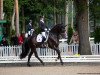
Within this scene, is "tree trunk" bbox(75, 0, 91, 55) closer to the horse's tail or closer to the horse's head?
the horse's head

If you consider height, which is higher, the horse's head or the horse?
the horse's head

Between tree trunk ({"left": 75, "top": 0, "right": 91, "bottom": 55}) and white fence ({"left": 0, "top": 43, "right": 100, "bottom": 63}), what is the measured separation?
0.38 meters

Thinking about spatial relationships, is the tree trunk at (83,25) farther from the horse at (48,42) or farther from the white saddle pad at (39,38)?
the white saddle pad at (39,38)

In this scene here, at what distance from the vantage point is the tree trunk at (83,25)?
2782 centimetres

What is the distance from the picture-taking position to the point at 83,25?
92.3 feet

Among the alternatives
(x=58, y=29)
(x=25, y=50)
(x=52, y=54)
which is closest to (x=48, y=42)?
(x=58, y=29)

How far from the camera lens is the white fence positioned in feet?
84.7

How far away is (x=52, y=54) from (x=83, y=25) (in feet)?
9.04

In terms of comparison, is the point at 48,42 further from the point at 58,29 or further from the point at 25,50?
the point at 25,50

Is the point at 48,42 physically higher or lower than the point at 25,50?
higher

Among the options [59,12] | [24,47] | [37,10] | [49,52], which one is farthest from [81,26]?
[37,10]

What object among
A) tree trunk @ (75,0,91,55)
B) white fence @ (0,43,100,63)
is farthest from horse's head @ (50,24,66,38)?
tree trunk @ (75,0,91,55)

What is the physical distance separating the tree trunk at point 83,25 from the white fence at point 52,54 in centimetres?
38

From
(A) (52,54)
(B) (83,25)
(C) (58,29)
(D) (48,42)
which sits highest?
(B) (83,25)
